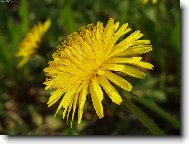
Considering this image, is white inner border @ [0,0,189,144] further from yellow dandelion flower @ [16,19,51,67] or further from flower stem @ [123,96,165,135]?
yellow dandelion flower @ [16,19,51,67]

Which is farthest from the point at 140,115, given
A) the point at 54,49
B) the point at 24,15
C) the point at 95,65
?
the point at 24,15

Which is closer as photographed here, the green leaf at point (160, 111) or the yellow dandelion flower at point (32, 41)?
the green leaf at point (160, 111)

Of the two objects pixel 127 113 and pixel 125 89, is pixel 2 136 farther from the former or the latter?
pixel 125 89

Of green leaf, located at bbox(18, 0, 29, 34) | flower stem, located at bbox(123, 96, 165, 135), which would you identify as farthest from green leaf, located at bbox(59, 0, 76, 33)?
flower stem, located at bbox(123, 96, 165, 135)

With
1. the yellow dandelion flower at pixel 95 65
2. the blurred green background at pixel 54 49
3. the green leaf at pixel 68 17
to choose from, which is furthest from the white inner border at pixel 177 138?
the green leaf at pixel 68 17

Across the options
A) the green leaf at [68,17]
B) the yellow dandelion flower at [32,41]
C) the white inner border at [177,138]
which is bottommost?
the white inner border at [177,138]

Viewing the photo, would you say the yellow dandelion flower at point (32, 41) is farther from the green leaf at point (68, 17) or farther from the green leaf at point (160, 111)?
the green leaf at point (160, 111)
